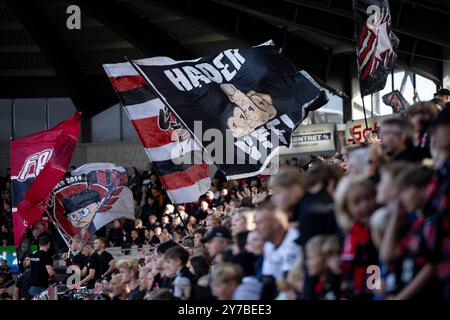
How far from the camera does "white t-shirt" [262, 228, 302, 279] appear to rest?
24.5 ft

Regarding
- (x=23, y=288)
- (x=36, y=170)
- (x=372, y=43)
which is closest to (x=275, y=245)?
(x=372, y=43)

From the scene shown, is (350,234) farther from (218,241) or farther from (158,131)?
(158,131)

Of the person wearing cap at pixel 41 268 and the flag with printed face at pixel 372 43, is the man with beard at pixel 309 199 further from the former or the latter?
the person wearing cap at pixel 41 268

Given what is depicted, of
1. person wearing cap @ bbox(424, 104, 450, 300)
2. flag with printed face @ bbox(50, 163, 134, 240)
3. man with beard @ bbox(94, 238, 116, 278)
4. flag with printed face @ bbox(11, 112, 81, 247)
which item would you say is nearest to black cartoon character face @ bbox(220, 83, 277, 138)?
man with beard @ bbox(94, 238, 116, 278)

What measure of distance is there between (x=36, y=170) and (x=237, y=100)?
6.24 m

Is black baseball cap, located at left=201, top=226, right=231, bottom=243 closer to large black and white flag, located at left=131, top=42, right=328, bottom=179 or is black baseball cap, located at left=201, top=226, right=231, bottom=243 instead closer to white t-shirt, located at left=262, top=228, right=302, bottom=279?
white t-shirt, located at left=262, top=228, right=302, bottom=279

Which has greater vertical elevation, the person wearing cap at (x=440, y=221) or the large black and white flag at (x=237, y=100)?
the large black and white flag at (x=237, y=100)

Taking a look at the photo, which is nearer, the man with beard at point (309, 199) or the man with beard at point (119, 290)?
the man with beard at point (309, 199)

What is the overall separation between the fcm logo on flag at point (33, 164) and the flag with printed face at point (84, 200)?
1.36 meters

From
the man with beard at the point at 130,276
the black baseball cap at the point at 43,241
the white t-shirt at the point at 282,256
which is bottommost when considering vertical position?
the man with beard at the point at 130,276

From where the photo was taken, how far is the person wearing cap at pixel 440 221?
585 cm

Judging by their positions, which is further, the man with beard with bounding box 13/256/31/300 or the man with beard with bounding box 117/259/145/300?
the man with beard with bounding box 13/256/31/300

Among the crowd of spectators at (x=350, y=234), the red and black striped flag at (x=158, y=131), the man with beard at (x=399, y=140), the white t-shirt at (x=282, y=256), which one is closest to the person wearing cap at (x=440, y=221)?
the crowd of spectators at (x=350, y=234)
